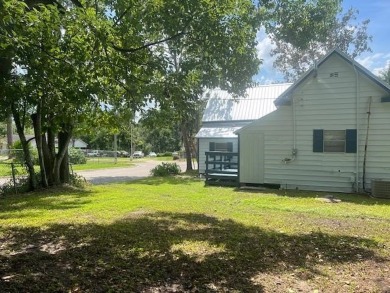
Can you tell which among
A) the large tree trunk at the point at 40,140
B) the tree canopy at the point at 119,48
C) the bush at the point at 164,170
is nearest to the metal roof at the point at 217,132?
the bush at the point at 164,170

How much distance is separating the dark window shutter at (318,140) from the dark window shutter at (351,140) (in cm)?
86

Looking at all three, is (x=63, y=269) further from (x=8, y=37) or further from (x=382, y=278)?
(x=382, y=278)

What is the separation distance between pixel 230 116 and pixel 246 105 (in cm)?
130

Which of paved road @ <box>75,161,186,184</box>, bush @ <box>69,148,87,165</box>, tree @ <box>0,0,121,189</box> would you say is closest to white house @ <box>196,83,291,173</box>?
paved road @ <box>75,161,186,184</box>

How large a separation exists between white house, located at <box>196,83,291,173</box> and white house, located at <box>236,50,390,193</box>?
6.50 metres

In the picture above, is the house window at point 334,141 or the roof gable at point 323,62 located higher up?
the roof gable at point 323,62

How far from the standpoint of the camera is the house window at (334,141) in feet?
45.3

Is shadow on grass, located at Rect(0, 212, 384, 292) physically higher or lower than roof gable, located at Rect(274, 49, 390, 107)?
lower

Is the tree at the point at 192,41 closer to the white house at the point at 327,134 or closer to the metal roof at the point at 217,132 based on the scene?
the white house at the point at 327,134

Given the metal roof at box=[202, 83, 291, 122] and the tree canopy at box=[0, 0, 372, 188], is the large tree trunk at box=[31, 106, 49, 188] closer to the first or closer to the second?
the tree canopy at box=[0, 0, 372, 188]

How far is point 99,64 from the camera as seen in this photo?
6.41 m

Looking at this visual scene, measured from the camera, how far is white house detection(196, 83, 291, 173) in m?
22.6

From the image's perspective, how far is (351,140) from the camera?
13812 millimetres

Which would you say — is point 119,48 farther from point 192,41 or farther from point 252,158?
point 252,158
